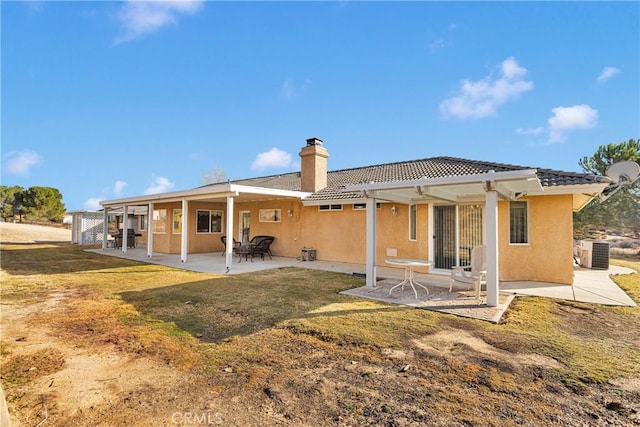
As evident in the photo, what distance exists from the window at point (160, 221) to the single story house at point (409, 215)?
6 cm

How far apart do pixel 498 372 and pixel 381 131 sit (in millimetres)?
16963

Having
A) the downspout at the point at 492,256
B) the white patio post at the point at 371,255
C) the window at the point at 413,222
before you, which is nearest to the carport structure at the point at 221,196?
the window at the point at 413,222

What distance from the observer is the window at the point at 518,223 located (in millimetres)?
8977

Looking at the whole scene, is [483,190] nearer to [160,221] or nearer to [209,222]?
[209,222]

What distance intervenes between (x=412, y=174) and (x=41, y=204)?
162ft

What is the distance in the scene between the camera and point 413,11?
35.0 ft

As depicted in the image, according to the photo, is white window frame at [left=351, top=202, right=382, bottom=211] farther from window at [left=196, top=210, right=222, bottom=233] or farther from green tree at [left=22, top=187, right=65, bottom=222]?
green tree at [left=22, top=187, right=65, bottom=222]

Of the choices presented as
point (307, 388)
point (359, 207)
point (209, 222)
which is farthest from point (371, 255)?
point (209, 222)

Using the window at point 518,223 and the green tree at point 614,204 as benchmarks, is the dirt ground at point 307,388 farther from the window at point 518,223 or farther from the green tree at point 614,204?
the green tree at point 614,204

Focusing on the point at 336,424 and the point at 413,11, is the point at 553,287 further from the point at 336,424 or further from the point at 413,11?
the point at 413,11

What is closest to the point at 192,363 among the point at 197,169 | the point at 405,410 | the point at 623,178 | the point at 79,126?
the point at 405,410

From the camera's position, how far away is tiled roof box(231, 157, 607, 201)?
27.4 ft

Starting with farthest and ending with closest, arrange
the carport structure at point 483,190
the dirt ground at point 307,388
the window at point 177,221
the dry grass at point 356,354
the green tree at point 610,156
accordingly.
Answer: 1. the green tree at point 610,156
2. the window at point 177,221
3. the carport structure at point 483,190
4. the dry grass at point 356,354
5. the dirt ground at point 307,388

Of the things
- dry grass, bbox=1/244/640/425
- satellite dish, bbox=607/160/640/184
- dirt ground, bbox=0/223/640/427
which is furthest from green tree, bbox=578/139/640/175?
dirt ground, bbox=0/223/640/427
